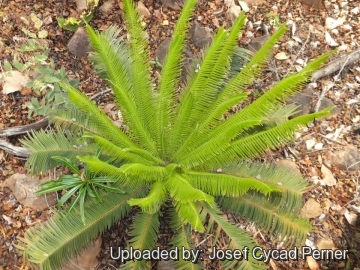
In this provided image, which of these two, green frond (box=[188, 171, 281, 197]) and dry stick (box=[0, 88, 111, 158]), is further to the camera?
dry stick (box=[0, 88, 111, 158])

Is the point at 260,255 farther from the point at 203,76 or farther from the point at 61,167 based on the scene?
the point at 61,167

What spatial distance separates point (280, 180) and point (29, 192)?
1.84 metres

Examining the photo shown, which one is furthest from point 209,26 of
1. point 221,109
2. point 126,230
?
point 126,230

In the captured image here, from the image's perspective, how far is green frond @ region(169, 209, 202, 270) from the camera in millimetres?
2679

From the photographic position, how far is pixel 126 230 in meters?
3.03

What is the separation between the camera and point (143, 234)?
273 centimetres

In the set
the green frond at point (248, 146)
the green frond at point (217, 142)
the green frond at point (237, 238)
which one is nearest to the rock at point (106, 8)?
the green frond at point (217, 142)

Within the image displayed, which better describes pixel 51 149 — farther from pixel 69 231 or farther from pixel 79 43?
pixel 79 43

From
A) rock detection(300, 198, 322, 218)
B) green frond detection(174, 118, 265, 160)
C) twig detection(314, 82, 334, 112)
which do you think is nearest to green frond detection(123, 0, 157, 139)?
green frond detection(174, 118, 265, 160)

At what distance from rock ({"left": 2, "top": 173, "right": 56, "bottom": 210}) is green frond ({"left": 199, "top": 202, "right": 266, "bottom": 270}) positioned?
45.5 inches

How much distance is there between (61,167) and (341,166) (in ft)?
7.70

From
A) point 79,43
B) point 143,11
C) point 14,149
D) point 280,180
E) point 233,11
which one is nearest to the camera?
point 280,180

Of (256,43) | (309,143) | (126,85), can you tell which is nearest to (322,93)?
(309,143)

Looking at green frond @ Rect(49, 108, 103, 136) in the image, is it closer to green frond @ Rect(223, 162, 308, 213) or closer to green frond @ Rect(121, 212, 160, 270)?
green frond @ Rect(121, 212, 160, 270)
